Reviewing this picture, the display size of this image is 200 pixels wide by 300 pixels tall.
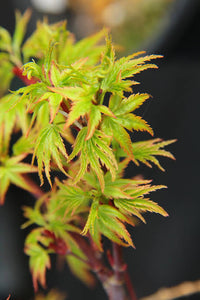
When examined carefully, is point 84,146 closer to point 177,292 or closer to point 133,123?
point 133,123

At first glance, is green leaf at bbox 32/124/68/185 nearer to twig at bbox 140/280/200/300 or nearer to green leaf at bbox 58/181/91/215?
green leaf at bbox 58/181/91/215

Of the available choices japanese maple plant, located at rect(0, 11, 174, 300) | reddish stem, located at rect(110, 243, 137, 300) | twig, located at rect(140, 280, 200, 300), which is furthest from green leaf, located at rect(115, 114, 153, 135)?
twig, located at rect(140, 280, 200, 300)

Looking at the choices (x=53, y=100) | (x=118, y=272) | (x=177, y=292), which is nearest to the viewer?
(x=53, y=100)

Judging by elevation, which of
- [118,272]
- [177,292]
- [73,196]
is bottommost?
[177,292]

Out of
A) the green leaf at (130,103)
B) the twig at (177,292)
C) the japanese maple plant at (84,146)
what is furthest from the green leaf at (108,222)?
the twig at (177,292)

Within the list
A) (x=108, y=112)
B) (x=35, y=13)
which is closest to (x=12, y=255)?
(x=108, y=112)

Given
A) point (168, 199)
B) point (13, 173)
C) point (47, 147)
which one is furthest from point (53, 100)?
point (168, 199)

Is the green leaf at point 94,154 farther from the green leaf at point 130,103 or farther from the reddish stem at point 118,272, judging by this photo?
the reddish stem at point 118,272
